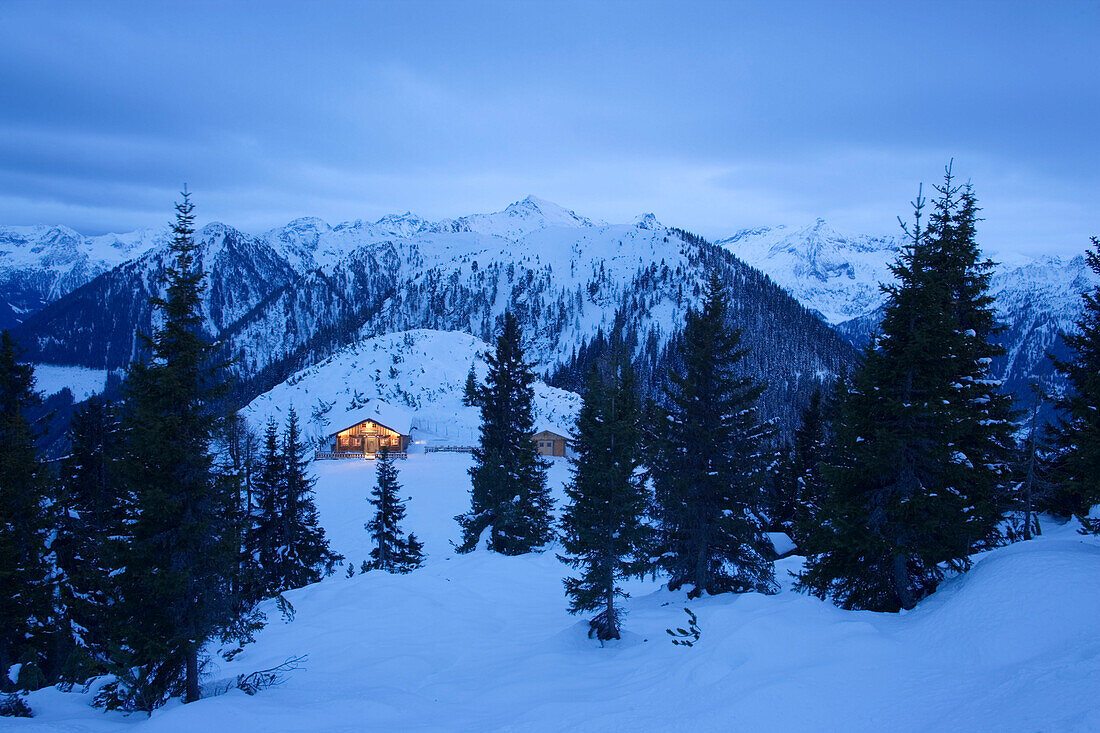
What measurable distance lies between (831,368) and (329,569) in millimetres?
160424

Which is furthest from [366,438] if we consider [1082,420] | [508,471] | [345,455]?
[1082,420]

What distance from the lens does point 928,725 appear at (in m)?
7.38

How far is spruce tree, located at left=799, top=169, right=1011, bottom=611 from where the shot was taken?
42.1 feet

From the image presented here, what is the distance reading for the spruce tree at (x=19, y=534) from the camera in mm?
16500

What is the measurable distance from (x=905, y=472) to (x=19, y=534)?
2604 centimetres

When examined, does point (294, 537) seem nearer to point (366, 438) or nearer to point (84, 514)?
point (84, 514)

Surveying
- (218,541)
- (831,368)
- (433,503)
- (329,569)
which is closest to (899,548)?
(218,541)

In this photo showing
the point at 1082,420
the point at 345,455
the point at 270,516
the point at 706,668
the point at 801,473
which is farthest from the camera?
the point at 345,455

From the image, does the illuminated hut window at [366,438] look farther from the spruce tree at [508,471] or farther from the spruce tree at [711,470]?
the spruce tree at [711,470]

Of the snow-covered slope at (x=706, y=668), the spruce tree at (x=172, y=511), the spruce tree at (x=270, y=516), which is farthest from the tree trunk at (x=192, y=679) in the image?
the spruce tree at (x=270, y=516)

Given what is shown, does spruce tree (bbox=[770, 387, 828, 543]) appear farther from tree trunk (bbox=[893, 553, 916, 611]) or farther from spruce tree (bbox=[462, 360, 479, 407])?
spruce tree (bbox=[462, 360, 479, 407])

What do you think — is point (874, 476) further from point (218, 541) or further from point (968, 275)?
point (218, 541)

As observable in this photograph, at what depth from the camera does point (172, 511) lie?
36.7 feet

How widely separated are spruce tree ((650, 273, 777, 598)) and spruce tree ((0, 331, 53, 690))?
20165 mm
